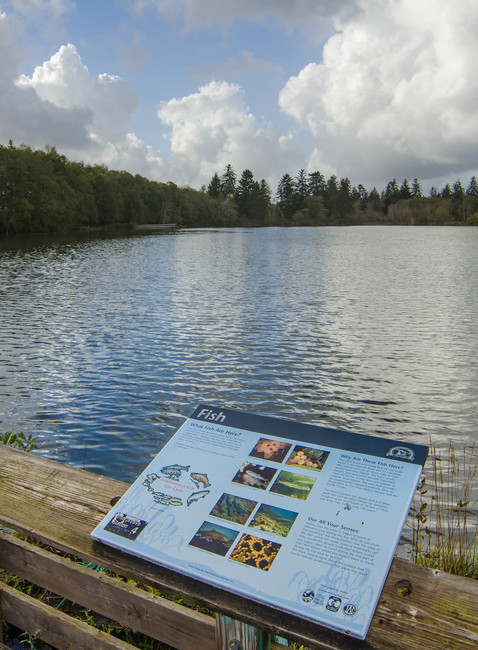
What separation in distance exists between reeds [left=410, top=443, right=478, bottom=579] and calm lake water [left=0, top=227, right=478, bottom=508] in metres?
1.39

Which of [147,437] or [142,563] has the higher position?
[142,563]

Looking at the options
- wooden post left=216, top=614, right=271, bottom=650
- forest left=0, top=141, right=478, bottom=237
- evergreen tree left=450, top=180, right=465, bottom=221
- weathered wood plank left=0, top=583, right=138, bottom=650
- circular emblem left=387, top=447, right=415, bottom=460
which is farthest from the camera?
evergreen tree left=450, top=180, right=465, bottom=221

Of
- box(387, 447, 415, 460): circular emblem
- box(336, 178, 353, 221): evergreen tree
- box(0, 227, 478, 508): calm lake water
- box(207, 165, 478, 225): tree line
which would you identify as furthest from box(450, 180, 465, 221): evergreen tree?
box(387, 447, 415, 460): circular emblem

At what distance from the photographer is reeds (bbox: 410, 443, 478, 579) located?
14.3 ft

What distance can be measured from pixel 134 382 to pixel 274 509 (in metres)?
10.9

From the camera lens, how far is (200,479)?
2.16 meters

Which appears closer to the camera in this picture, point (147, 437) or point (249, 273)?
point (147, 437)

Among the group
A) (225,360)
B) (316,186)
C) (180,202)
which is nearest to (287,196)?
(316,186)

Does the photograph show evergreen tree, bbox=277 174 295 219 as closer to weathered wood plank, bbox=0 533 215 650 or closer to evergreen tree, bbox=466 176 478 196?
evergreen tree, bbox=466 176 478 196

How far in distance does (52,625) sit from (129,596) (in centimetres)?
59

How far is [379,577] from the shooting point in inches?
66.1

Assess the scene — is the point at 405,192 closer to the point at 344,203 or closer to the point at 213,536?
the point at 344,203

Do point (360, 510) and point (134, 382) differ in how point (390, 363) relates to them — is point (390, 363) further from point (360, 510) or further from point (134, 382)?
point (360, 510)

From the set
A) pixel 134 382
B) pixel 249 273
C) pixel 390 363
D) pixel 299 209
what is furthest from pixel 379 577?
pixel 299 209
